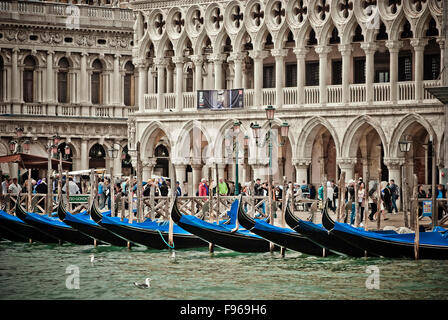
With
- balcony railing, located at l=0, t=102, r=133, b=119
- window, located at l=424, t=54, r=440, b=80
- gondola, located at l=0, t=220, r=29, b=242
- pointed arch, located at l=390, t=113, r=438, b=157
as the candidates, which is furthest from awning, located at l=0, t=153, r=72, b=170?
balcony railing, located at l=0, t=102, r=133, b=119

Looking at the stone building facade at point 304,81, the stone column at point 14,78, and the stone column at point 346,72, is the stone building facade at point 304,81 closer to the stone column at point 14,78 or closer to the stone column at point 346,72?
the stone column at point 346,72

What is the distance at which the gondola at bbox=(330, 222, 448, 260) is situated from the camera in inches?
918

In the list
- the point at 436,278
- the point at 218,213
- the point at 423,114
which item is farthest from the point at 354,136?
the point at 436,278

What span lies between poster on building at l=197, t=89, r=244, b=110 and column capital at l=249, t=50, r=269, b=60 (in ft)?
3.49

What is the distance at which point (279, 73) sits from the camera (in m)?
36.6

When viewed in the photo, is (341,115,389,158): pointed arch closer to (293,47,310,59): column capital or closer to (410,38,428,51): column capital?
(410,38,428,51): column capital

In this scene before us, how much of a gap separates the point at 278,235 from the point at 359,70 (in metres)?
12.6

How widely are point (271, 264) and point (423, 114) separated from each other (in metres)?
10.9

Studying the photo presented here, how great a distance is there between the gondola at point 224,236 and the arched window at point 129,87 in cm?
2396

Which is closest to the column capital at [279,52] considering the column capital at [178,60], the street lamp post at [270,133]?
the street lamp post at [270,133]

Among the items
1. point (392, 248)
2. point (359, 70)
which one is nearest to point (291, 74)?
point (359, 70)

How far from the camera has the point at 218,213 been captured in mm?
28688

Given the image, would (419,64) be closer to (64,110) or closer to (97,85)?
(64,110)

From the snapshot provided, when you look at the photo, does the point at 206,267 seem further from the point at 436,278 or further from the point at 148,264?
the point at 436,278
